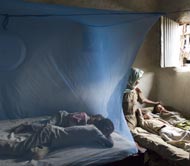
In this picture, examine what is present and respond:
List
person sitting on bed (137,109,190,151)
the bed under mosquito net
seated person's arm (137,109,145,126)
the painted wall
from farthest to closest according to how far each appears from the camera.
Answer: the painted wall → seated person's arm (137,109,145,126) → person sitting on bed (137,109,190,151) → the bed under mosquito net

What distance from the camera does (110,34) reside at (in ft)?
7.00

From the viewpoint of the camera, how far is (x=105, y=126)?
2.10 m

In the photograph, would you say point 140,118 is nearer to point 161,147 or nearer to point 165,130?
point 165,130

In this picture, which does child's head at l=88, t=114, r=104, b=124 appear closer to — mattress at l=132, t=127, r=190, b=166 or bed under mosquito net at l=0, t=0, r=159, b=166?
bed under mosquito net at l=0, t=0, r=159, b=166

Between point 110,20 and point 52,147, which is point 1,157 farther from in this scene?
point 110,20

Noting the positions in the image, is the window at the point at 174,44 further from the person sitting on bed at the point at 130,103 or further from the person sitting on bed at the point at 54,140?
the person sitting on bed at the point at 54,140

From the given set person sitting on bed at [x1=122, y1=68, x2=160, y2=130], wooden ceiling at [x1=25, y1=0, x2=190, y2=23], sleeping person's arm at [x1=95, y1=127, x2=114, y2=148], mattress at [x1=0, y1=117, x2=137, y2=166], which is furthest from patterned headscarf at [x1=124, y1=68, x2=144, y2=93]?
sleeping person's arm at [x1=95, y1=127, x2=114, y2=148]

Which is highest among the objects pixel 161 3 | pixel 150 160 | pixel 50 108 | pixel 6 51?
pixel 161 3

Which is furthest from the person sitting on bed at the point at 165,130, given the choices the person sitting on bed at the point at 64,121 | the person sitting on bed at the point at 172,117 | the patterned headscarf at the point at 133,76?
the person sitting on bed at the point at 64,121

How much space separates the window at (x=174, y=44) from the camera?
3.58m

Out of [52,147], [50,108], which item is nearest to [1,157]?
[52,147]

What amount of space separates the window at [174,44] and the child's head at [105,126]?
1.86 meters

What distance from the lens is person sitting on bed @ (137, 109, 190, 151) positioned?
2.64m

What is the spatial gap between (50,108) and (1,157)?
0.76 meters
